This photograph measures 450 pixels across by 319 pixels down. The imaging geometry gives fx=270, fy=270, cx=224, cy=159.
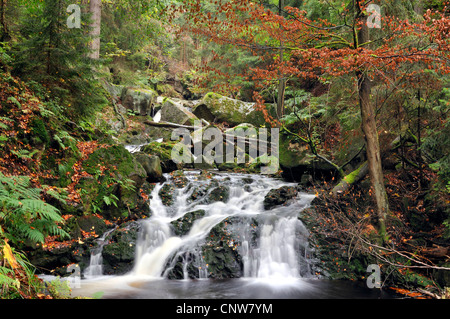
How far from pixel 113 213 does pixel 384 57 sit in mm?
7881

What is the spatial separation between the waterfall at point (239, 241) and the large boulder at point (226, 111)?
8.08 m

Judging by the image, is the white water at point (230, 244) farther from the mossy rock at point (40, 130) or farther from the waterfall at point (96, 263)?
the mossy rock at point (40, 130)

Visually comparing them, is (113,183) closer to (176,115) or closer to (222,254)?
(222,254)

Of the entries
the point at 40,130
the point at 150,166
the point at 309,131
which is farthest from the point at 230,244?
the point at 40,130

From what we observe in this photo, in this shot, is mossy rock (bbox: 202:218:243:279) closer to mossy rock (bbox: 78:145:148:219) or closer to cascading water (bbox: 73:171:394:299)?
cascading water (bbox: 73:171:394:299)

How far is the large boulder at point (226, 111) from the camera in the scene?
16.6 metres

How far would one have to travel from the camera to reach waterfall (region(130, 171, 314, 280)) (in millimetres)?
6879

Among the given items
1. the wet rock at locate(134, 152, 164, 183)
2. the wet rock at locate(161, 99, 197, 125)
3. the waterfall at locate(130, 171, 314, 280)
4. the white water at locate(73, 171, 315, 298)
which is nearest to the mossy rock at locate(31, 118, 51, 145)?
the white water at locate(73, 171, 315, 298)

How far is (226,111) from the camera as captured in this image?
16734 millimetres

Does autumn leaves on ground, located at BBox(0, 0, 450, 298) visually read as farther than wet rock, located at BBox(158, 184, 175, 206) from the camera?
No

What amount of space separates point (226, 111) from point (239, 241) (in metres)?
10.7

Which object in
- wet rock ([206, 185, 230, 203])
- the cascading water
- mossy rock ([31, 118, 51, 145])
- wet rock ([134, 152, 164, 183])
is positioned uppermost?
mossy rock ([31, 118, 51, 145])

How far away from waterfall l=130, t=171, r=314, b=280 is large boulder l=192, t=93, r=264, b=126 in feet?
26.5

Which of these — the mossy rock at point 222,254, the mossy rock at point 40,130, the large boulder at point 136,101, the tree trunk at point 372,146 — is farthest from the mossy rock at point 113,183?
the large boulder at point 136,101
